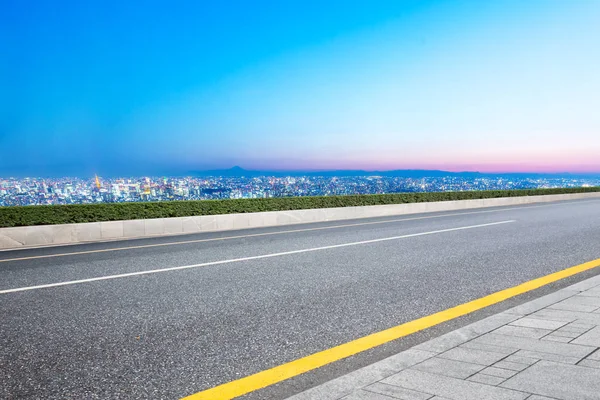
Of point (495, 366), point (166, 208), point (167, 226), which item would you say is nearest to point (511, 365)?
point (495, 366)

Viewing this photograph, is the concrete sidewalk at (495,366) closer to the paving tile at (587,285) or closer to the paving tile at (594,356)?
the paving tile at (594,356)

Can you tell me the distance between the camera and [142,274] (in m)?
6.95

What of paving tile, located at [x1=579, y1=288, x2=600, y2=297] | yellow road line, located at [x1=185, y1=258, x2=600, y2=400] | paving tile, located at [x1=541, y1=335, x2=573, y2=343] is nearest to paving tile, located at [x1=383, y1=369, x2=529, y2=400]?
yellow road line, located at [x1=185, y1=258, x2=600, y2=400]

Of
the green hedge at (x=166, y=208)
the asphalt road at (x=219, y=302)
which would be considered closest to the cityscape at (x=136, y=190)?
the green hedge at (x=166, y=208)

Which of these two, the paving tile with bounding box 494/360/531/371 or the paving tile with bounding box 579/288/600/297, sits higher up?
the paving tile with bounding box 494/360/531/371

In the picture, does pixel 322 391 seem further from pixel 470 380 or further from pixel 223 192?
pixel 223 192

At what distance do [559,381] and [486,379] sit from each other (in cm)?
43

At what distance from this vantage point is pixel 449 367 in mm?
3219

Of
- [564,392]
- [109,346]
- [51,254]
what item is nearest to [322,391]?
[564,392]

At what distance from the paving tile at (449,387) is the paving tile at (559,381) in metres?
0.12

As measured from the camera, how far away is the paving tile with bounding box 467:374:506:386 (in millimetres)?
2935

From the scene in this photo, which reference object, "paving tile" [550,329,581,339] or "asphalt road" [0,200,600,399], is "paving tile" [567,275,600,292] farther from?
"paving tile" [550,329,581,339]

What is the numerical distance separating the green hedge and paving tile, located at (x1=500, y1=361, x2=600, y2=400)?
12209mm

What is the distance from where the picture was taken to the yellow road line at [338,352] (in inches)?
121
